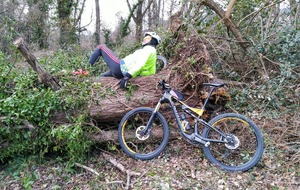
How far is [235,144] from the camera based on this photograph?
360 cm

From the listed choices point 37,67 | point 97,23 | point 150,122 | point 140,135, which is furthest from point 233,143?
point 97,23

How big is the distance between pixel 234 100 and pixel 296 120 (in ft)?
3.85

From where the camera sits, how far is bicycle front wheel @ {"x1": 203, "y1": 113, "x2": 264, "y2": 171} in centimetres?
352

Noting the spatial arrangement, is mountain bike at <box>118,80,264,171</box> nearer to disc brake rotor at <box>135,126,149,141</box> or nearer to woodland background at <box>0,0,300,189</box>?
disc brake rotor at <box>135,126,149,141</box>

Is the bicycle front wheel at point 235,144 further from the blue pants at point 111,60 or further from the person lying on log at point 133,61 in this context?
the blue pants at point 111,60

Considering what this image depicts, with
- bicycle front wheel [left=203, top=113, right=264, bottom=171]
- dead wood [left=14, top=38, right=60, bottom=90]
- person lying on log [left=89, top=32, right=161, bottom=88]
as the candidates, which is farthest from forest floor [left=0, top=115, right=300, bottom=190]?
person lying on log [left=89, top=32, right=161, bottom=88]

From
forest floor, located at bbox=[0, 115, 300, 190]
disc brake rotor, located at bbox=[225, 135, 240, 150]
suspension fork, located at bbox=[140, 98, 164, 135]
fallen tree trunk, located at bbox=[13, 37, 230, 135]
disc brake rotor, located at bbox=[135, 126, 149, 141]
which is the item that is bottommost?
forest floor, located at bbox=[0, 115, 300, 190]

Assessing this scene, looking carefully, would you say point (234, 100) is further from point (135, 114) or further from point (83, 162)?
point (83, 162)

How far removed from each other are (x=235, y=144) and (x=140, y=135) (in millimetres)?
1363

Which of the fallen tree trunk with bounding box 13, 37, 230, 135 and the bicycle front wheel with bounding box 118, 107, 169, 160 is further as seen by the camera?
the fallen tree trunk with bounding box 13, 37, 230, 135

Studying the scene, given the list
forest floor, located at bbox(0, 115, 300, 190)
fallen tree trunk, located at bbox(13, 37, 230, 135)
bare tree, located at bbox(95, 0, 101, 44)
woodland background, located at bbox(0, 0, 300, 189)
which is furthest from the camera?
bare tree, located at bbox(95, 0, 101, 44)

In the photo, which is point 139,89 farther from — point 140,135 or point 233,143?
point 233,143

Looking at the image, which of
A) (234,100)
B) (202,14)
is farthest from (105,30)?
(234,100)

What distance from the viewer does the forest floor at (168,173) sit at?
3.34m
